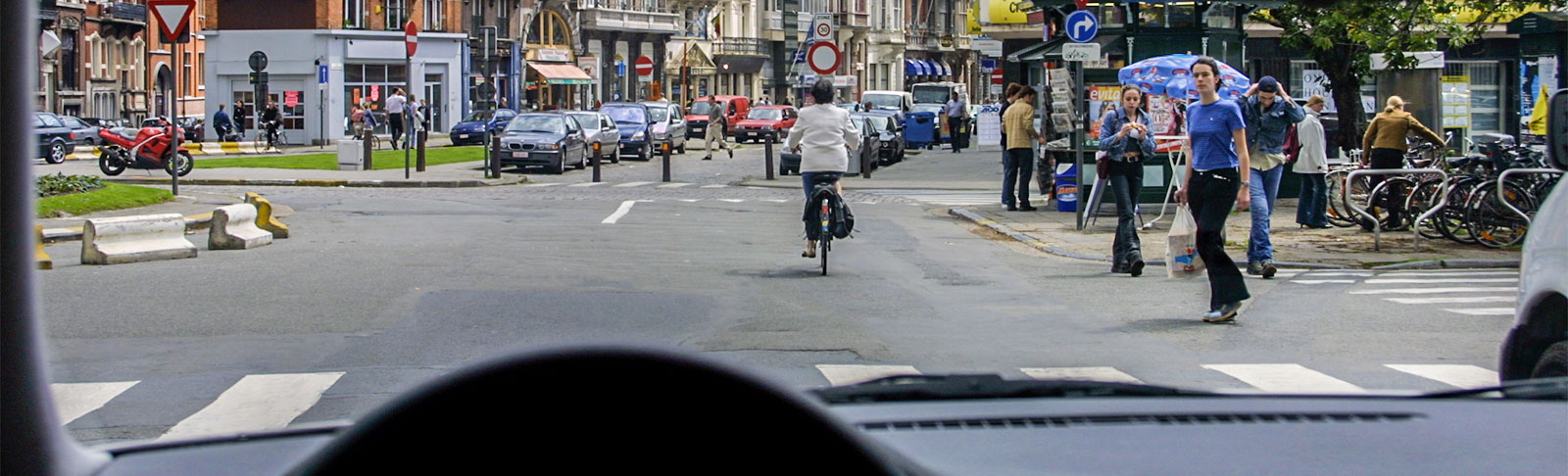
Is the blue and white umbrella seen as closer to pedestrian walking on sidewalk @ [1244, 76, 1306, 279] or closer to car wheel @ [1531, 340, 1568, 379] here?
pedestrian walking on sidewalk @ [1244, 76, 1306, 279]

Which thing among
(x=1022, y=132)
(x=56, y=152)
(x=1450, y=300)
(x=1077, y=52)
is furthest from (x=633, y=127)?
(x=1450, y=300)

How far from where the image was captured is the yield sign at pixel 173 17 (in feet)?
64.4

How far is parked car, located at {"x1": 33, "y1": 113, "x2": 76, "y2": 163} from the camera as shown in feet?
116

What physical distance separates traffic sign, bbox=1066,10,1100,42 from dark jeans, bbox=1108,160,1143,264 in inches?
178

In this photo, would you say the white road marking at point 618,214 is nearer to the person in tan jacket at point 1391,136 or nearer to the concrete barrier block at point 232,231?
the concrete barrier block at point 232,231

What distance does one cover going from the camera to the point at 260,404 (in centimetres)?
624

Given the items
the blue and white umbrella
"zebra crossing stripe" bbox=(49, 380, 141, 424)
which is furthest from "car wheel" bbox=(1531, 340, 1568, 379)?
the blue and white umbrella

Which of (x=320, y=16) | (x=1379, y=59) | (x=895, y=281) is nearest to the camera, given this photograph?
(x=895, y=281)

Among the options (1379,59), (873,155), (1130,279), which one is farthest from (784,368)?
(873,155)

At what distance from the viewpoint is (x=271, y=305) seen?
9.84 meters

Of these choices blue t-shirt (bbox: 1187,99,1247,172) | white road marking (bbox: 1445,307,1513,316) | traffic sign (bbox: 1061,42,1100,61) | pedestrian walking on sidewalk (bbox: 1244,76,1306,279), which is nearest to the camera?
white road marking (bbox: 1445,307,1513,316)

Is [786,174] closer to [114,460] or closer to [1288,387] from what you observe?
[1288,387]

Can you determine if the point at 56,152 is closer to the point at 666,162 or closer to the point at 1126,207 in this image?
the point at 666,162

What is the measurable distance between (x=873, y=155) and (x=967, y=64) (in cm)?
7209
